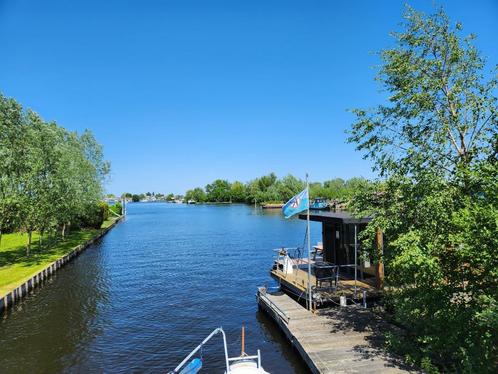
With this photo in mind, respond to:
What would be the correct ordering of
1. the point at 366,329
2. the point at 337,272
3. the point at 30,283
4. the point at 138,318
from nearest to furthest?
the point at 366,329, the point at 337,272, the point at 138,318, the point at 30,283

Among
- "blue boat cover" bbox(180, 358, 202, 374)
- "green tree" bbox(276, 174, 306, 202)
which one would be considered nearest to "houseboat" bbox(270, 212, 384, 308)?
"blue boat cover" bbox(180, 358, 202, 374)

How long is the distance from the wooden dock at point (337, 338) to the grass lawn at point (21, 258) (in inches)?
596

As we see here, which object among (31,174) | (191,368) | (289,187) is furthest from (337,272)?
(289,187)

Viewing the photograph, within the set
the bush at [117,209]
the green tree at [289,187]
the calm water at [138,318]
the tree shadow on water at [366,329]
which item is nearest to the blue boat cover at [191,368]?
the calm water at [138,318]

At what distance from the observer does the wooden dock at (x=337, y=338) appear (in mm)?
11109

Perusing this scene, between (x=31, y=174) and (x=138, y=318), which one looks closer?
(x=138, y=318)

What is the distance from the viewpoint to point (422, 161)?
1146cm

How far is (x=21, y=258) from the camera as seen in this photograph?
31.1 metres

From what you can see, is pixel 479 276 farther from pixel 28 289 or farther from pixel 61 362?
pixel 28 289

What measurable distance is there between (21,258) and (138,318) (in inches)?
681

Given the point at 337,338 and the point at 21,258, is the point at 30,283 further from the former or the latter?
the point at 337,338

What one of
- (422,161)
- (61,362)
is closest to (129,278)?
(61,362)

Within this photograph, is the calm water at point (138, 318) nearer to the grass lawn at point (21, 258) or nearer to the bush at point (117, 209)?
the grass lawn at point (21, 258)

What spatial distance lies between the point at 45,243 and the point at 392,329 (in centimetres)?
3731
